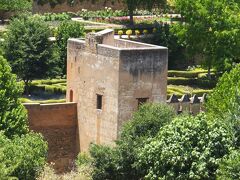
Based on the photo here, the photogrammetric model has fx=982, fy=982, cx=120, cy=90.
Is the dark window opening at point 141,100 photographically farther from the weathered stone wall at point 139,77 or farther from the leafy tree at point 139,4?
the leafy tree at point 139,4

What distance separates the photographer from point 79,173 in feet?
155

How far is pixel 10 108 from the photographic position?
4928cm

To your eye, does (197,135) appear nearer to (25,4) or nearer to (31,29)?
(31,29)

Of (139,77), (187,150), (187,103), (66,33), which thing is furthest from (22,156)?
(66,33)

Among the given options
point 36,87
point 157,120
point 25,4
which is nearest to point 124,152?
point 157,120

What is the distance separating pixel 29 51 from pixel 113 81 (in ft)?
62.7

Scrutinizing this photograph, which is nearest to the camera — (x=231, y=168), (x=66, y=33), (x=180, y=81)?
(x=231, y=168)

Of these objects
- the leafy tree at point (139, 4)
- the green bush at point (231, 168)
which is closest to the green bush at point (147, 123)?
the green bush at point (231, 168)

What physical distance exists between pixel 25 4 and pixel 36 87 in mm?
17438

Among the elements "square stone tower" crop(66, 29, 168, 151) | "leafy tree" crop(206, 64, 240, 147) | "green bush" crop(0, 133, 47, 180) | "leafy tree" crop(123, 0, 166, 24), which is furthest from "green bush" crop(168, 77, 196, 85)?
"green bush" crop(0, 133, 47, 180)

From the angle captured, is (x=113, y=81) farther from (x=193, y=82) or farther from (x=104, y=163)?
(x=193, y=82)

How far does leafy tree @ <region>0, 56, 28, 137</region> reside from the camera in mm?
48625

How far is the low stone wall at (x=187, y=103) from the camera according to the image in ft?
189

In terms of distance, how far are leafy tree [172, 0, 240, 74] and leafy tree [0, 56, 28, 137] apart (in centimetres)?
2351
